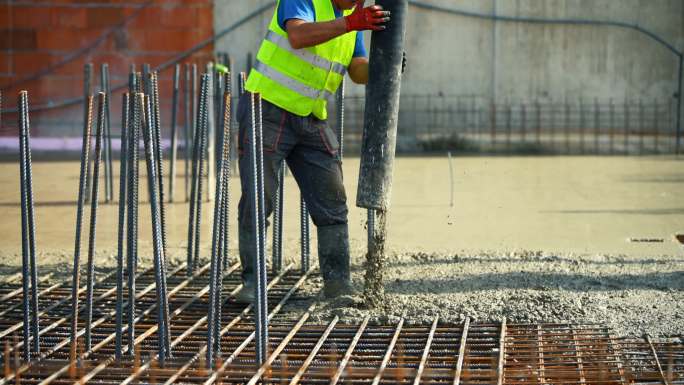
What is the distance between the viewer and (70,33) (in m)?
14.2

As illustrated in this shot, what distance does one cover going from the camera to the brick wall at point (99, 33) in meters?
14.2

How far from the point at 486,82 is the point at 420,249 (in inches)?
278

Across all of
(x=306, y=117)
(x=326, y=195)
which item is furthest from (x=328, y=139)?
(x=326, y=195)

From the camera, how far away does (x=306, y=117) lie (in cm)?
577

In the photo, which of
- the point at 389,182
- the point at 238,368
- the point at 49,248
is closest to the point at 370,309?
the point at 389,182

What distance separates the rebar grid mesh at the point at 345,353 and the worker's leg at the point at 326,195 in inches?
12.6

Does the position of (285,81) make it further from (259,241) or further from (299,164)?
(259,241)

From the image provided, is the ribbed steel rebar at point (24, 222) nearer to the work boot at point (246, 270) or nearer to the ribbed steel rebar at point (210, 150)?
the work boot at point (246, 270)

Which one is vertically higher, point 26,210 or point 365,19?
point 365,19

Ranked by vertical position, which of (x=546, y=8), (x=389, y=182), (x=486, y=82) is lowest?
(x=389, y=182)

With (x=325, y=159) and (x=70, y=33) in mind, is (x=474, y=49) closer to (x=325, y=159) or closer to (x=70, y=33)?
(x=70, y=33)

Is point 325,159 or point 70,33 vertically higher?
point 70,33

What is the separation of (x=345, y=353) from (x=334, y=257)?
41.6 inches

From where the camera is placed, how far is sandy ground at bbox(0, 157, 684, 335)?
18.8 feet
